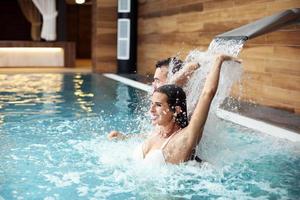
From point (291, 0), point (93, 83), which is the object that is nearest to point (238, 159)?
point (291, 0)

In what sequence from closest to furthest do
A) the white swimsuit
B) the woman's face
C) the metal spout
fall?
the woman's face
the white swimsuit
the metal spout

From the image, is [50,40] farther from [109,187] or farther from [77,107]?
[109,187]

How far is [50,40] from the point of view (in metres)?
15.2

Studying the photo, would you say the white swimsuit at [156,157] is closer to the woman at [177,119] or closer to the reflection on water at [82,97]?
the woman at [177,119]

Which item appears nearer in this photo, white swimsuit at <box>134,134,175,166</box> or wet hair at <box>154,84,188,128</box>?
wet hair at <box>154,84,188,128</box>

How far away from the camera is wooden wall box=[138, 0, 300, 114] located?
567cm

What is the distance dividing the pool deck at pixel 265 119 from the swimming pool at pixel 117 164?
15 cm

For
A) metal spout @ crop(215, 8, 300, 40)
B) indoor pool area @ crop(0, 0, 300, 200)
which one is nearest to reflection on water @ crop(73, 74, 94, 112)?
indoor pool area @ crop(0, 0, 300, 200)

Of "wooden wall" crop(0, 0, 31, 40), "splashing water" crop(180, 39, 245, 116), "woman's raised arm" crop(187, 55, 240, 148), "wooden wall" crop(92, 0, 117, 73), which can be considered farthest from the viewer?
"wooden wall" crop(0, 0, 31, 40)

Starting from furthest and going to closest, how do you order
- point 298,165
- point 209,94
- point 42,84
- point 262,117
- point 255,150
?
point 42,84, point 262,117, point 255,150, point 298,165, point 209,94

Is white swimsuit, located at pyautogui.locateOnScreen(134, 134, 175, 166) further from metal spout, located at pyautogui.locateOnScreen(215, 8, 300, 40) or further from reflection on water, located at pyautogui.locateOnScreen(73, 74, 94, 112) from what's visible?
reflection on water, located at pyautogui.locateOnScreen(73, 74, 94, 112)

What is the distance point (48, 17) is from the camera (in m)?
15.3

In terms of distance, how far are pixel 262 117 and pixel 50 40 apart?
1122cm

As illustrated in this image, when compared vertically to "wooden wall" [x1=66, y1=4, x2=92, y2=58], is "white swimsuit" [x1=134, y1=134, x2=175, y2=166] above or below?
below
